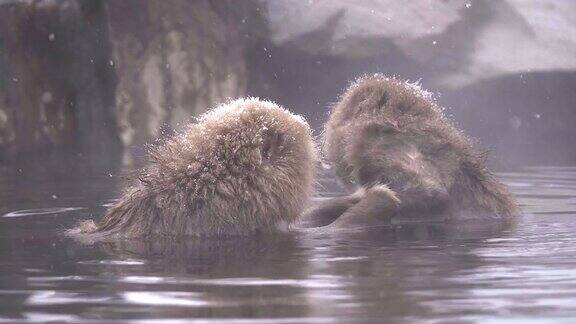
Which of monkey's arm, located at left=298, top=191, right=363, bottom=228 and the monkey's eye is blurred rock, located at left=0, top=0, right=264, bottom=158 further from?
the monkey's eye

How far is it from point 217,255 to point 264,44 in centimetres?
589

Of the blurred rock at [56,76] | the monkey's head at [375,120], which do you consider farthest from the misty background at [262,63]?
the monkey's head at [375,120]

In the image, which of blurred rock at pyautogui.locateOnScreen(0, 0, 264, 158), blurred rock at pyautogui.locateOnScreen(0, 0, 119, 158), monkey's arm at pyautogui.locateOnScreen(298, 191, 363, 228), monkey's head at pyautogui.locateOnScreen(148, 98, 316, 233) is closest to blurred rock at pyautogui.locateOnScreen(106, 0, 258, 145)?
blurred rock at pyautogui.locateOnScreen(0, 0, 264, 158)

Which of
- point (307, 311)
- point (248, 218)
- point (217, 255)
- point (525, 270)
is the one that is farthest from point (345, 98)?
point (307, 311)

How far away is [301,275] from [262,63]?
6303mm

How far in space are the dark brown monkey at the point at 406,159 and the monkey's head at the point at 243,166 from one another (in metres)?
0.51

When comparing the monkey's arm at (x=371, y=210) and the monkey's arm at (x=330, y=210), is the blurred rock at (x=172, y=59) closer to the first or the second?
the monkey's arm at (x=330, y=210)

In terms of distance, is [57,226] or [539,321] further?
[57,226]

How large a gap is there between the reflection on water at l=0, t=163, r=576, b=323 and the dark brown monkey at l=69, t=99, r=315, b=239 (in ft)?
0.39

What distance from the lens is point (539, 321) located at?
2.73m

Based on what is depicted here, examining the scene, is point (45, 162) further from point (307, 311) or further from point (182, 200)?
point (307, 311)

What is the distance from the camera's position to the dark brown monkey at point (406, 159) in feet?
17.2

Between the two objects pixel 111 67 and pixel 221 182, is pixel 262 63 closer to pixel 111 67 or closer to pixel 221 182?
pixel 111 67

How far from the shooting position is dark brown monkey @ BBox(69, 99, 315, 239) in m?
4.46
